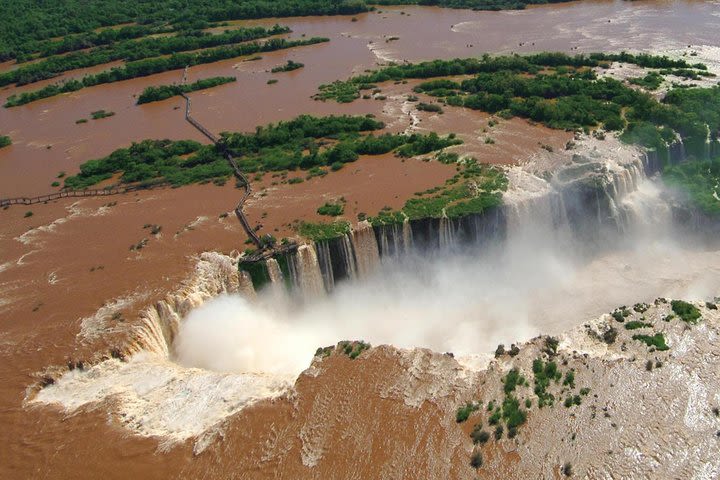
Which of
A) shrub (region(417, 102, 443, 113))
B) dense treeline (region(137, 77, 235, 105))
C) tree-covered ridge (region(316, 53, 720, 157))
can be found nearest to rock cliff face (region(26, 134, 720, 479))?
tree-covered ridge (region(316, 53, 720, 157))

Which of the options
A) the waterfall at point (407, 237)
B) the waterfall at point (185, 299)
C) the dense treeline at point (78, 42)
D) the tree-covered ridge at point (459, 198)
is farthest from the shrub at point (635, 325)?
the dense treeline at point (78, 42)

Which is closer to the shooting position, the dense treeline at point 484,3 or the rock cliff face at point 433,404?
the rock cliff face at point 433,404

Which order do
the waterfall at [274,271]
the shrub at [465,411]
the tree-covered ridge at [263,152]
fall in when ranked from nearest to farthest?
the shrub at [465,411] < the waterfall at [274,271] < the tree-covered ridge at [263,152]

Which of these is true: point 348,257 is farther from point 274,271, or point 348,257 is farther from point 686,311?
point 686,311

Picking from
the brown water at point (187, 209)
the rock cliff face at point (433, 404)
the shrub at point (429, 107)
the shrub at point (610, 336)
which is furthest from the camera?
the shrub at point (429, 107)

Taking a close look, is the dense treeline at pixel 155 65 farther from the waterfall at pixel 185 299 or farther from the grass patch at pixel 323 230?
the grass patch at pixel 323 230

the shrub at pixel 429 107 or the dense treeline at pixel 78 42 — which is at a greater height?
the dense treeline at pixel 78 42

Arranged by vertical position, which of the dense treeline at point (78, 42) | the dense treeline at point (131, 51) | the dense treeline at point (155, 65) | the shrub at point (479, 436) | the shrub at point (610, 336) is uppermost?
the dense treeline at point (78, 42)

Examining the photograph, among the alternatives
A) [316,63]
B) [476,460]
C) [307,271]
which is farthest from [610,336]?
[316,63]
